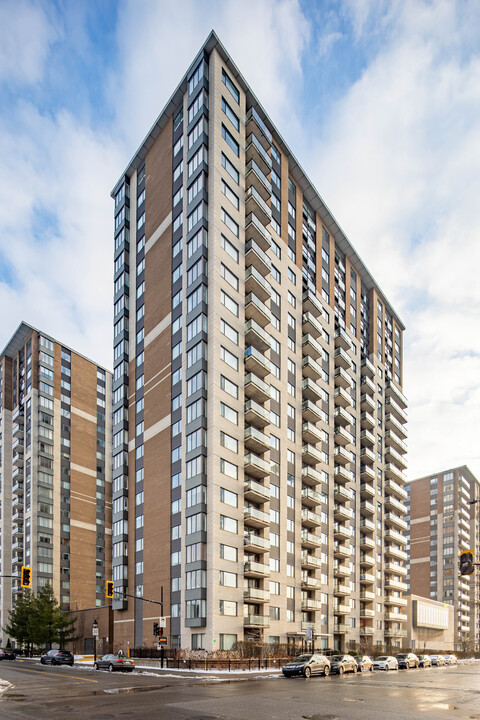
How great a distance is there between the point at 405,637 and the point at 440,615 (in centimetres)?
1910

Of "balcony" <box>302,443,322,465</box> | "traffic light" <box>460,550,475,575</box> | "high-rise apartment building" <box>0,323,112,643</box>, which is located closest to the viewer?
"traffic light" <box>460,550,475,575</box>

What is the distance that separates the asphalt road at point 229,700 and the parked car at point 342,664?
10.1 meters

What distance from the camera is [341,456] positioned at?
3127 inches

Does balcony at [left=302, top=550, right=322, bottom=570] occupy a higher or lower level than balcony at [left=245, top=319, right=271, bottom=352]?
lower

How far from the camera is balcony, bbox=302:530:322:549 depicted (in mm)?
67250

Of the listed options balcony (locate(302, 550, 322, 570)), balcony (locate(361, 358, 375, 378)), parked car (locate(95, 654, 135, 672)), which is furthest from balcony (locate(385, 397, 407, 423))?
parked car (locate(95, 654, 135, 672))

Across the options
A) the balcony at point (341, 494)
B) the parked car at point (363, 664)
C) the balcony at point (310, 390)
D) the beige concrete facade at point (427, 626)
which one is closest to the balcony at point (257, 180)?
the balcony at point (310, 390)

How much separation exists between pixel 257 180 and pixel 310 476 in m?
34.2

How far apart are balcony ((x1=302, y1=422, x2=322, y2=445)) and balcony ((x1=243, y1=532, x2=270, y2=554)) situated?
16.0 m

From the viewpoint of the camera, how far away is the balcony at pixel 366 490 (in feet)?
285

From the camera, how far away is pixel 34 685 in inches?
1211

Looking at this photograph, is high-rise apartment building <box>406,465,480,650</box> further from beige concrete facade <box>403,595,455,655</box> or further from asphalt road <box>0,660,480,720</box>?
asphalt road <box>0,660,480,720</box>

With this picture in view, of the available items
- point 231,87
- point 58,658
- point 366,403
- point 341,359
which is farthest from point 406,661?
point 231,87

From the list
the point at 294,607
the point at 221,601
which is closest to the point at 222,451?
the point at 221,601
